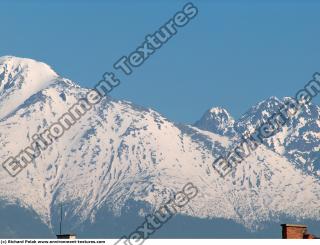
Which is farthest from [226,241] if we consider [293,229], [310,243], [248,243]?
[293,229]

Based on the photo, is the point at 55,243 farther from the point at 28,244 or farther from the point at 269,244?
the point at 269,244

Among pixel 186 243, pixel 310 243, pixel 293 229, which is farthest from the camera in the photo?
pixel 293 229

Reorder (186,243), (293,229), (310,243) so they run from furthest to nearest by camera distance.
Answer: (293,229), (310,243), (186,243)

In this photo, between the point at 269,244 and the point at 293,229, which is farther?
the point at 293,229

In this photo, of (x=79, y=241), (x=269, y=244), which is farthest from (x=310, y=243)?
(x=79, y=241)

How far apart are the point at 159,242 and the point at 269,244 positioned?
933cm

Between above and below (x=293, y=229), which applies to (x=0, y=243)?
above

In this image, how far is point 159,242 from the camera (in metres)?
102

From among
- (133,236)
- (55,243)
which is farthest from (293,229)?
(55,243)

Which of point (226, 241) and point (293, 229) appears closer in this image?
point (226, 241)

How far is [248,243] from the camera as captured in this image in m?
104

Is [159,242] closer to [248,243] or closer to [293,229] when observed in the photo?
[248,243]

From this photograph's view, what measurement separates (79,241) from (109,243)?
281cm

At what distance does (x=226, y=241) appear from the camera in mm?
102812
